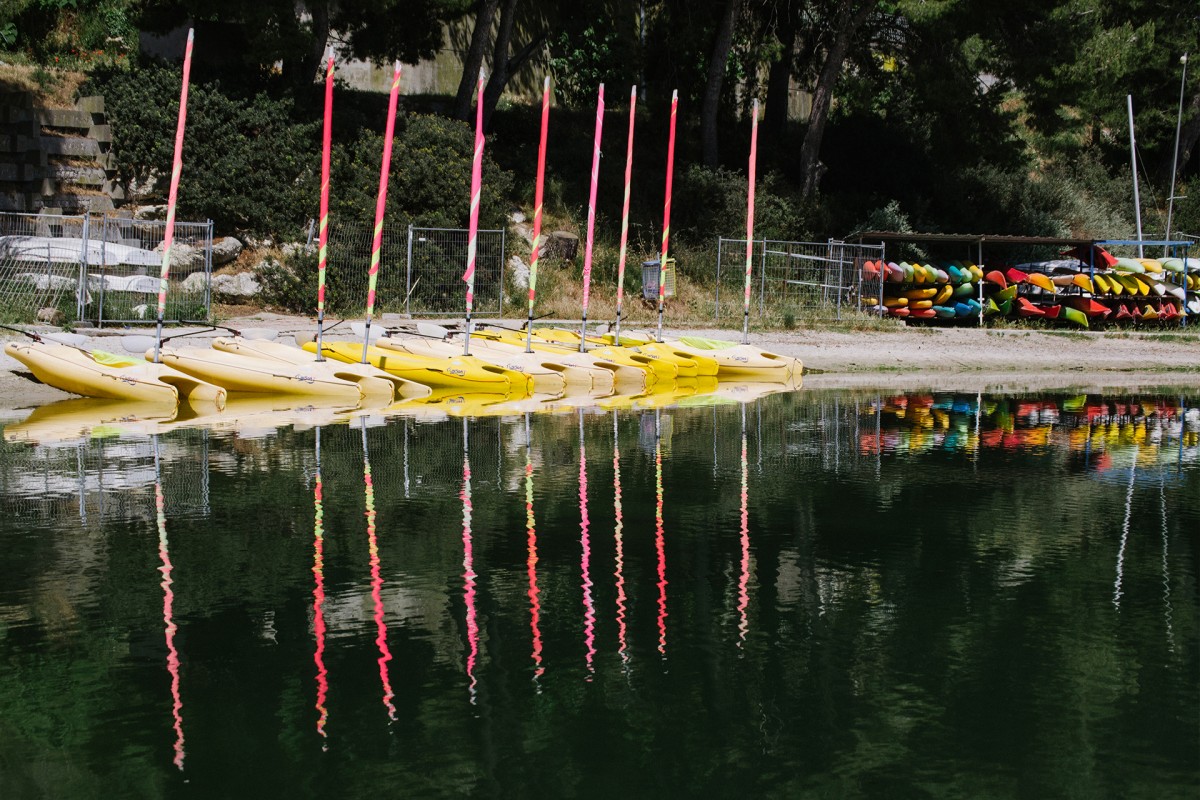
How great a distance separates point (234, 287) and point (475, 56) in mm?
9525

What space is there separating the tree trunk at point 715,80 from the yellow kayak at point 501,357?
16.9 m

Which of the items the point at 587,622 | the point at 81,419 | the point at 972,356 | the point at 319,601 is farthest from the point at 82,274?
the point at 587,622

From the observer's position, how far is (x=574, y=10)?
41.6 m

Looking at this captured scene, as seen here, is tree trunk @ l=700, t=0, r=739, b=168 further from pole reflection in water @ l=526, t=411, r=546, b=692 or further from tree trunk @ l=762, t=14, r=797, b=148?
pole reflection in water @ l=526, t=411, r=546, b=692

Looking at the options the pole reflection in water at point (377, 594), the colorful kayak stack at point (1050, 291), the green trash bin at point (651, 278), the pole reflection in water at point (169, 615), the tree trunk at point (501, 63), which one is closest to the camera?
the pole reflection in water at point (169, 615)

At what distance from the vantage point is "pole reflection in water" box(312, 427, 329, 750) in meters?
8.13

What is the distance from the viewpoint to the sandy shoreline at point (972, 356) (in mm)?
28094

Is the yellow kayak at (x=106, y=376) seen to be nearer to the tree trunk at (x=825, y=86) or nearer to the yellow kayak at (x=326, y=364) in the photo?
the yellow kayak at (x=326, y=364)

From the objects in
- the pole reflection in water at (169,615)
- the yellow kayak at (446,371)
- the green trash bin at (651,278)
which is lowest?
the pole reflection in water at (169,615)

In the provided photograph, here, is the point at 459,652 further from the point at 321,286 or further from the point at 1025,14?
the point at 1025,14

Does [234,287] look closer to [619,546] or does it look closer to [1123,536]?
[619,546]

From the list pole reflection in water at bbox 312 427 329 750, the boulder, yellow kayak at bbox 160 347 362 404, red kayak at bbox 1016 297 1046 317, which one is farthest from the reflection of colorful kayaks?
red kayak at bbox 1016 297 1046 317

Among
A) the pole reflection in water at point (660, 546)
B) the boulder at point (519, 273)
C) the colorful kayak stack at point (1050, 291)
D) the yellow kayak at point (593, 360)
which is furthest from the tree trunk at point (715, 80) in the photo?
the pole reflection in water at point (660, 546)

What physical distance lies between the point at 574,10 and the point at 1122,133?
23.5 meters
